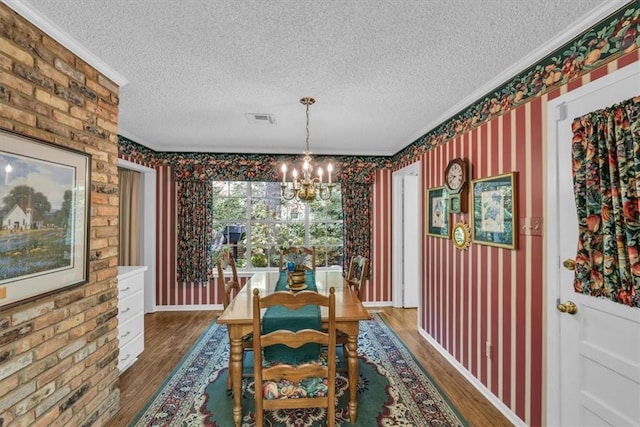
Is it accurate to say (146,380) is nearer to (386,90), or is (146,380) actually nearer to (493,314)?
(493,314)

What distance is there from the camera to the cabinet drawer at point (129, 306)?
270 centimetres

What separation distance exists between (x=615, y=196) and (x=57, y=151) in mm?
2867

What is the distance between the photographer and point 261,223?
470cm

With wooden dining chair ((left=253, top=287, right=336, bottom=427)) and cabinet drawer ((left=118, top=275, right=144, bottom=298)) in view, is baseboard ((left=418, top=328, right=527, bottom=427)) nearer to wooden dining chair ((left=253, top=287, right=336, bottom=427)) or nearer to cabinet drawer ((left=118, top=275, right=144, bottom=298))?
wooden dining chair ((left=253, top=287, right=336, bottom=427))

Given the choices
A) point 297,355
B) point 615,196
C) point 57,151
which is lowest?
point 297,355

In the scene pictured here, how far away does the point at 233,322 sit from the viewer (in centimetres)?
192

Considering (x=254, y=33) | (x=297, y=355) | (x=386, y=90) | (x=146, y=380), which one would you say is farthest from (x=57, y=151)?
(x=386, y=90)

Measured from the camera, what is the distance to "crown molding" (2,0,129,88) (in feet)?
4.81

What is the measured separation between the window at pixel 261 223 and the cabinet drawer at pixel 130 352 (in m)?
1.76

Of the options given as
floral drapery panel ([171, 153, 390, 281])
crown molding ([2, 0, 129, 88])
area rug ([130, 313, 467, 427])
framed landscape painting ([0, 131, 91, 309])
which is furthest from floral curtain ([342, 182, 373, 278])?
framed landscape painting ([0, 131, 91, 309])

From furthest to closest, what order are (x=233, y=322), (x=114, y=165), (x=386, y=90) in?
1. (x=386, y=90)
2. (x=114, y=165)
3. (x=233, y=322)

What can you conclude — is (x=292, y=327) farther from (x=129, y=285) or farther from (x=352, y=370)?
(x=129, y=285)

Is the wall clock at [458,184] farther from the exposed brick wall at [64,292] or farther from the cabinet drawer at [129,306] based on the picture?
the cabinet drawer at [129,306]

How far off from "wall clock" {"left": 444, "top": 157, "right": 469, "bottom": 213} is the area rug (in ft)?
5.07
